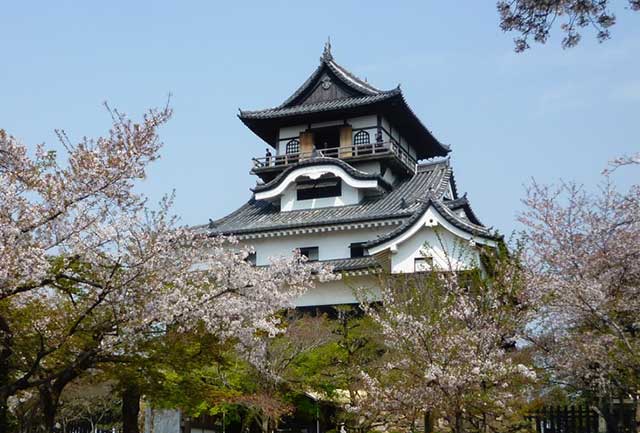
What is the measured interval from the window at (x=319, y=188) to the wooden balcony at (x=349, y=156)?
44.8 inches

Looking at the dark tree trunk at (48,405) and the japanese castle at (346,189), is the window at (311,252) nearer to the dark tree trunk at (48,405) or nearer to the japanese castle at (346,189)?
the japanese castle at (346,189)

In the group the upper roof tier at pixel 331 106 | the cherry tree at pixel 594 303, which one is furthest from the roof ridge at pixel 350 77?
the cherry tree at pixel 594 303

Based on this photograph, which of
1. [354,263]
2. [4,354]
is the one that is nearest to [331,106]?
[354,263]

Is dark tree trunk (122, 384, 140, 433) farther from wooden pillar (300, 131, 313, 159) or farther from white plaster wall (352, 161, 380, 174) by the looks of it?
wooden pillar (300, 131, 313, 159)

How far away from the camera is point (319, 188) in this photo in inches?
1200

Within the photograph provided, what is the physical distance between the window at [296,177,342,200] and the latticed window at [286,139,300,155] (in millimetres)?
2917

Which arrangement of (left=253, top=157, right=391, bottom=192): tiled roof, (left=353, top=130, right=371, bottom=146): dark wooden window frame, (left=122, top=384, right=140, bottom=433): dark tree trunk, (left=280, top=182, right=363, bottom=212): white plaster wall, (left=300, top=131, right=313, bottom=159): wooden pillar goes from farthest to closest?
1. (left=300, top=131, right=313, bottom=159): wooden pillar
2. (left=353, top=130, right=371, bottom=146): dark wooden window frame
3. (left=280, top=182, right=363, bottom=212): white plaster wall
4. (left=253, top=157, right=391, bottom=192): tiled roof
5. (left=122, top=384, right=140, bottom=433): dark tree trunk

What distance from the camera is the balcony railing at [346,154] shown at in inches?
1193

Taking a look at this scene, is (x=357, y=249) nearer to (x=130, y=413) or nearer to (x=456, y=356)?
(x=130, y=413)

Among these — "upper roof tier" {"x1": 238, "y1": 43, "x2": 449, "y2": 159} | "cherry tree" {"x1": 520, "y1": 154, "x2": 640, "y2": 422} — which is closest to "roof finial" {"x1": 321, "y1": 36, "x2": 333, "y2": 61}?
"upper roof tier" {"x1": 238, "y1": 43, "x2": 449, "y2": 159}

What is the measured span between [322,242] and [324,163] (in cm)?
353

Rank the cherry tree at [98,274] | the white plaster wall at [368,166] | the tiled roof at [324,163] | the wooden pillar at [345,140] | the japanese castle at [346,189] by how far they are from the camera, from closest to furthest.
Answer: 1. the cherry tree at [98,274]
2. the japanese castle at [346,189]
3. the tiled roof at [324,163]
4. the white plaster wall at [368,166]
5. the wooden pillar at [345,140]

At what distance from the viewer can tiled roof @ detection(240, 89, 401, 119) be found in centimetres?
3038

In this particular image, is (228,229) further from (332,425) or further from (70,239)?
(70,239)
